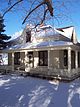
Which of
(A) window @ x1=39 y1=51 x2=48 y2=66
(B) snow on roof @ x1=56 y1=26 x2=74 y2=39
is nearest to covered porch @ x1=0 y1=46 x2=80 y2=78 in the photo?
(A) window @ x1=39 y1=51 x2=48 y2=66

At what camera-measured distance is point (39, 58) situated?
68.9 feet

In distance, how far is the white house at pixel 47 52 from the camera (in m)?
17.5

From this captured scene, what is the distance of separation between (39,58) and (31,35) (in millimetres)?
3616

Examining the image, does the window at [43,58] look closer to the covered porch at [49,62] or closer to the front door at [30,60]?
the covered porch at [49,62]

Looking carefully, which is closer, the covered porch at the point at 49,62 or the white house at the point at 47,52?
the covered porch at the point at 49,62

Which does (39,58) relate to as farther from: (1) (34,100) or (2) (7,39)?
(1) (34,100)

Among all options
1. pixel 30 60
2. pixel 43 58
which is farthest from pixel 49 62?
pixel 30 60

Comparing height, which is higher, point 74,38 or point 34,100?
point 74,38


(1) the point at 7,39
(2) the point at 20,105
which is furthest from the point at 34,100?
(1) the point at 7,39

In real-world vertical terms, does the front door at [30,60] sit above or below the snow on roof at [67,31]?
below

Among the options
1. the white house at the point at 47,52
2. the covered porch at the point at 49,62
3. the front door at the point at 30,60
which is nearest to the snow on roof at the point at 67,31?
the white house at the point at 47,52

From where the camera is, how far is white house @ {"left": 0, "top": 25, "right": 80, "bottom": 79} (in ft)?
57.5

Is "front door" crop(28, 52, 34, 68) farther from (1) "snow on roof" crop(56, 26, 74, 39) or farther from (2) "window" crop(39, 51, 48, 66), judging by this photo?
(1) "snow on roof" crop(56, 26, 74, 39)

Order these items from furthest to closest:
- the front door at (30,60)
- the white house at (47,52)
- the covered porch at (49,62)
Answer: the front door at (30,60) < the white house at (47,52) < the covered porch at (49,62)
